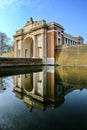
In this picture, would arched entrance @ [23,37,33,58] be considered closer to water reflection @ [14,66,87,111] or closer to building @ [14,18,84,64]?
building @ [14,18,84,64]

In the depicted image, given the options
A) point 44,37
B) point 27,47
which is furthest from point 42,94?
point 27,47

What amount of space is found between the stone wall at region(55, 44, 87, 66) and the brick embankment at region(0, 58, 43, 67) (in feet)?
11.5

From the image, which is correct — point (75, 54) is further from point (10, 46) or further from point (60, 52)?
point (10, 46)

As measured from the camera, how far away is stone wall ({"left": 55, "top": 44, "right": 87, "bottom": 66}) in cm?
2230

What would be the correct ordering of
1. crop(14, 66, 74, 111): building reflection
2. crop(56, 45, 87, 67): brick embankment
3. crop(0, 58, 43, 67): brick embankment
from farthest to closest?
crop(56, 45, 87, 67): brick embankment, crop(0, 58, 43, 67): brick embankment, crop(14, 66, 74, 111): building reflection

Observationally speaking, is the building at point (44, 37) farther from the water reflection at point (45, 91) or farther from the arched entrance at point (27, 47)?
the water reflection at point (45, 91)

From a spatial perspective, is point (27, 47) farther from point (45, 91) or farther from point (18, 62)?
point (45, 91)

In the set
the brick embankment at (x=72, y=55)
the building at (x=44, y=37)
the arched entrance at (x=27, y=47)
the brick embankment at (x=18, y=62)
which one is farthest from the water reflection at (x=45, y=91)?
the arched entrance at (x=27, y=47)

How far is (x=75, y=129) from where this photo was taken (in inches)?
91.4

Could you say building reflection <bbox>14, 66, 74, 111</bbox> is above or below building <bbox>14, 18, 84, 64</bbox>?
below

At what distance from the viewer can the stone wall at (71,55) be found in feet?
73.2

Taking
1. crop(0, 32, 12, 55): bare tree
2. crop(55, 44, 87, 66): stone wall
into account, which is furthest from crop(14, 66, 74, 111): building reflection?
crop(0, 32, 12, 55): bare tree

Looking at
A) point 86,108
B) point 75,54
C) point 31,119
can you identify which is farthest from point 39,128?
point 75,54

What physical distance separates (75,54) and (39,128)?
21695 millimetres
